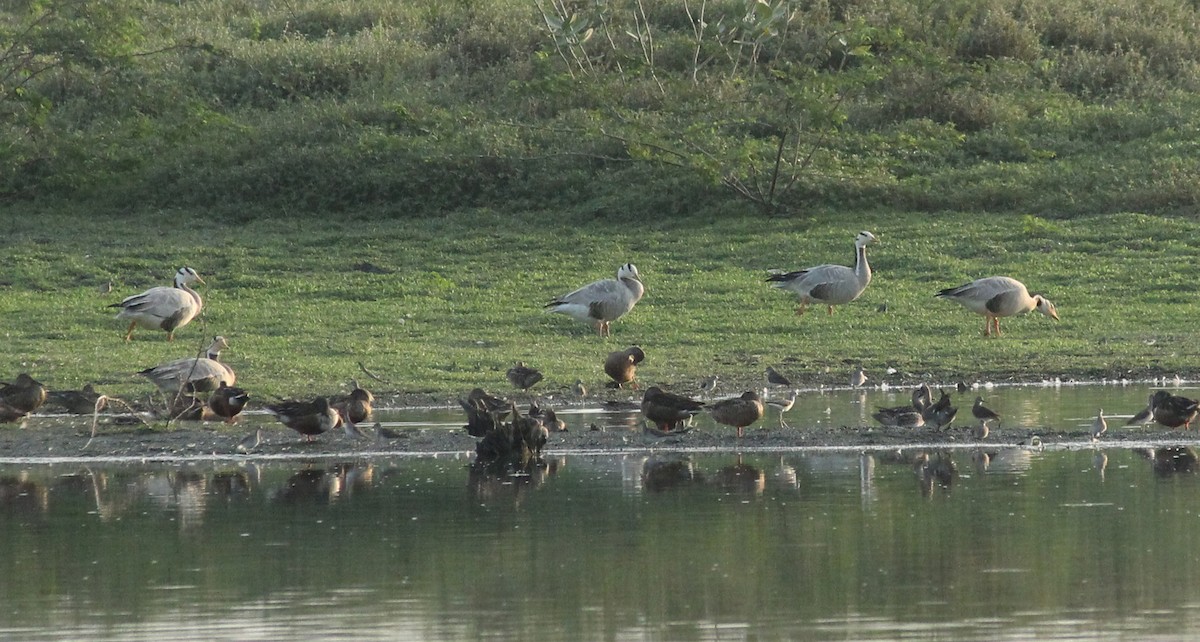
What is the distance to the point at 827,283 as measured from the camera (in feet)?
72.7

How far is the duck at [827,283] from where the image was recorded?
22.2 meters

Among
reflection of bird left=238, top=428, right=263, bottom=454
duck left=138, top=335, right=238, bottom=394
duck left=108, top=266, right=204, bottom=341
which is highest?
duck left=108, top=266, right=204, bottom=341

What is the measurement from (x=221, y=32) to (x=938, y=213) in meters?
17.7

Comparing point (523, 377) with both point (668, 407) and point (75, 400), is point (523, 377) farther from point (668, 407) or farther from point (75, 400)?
point (75, 400)

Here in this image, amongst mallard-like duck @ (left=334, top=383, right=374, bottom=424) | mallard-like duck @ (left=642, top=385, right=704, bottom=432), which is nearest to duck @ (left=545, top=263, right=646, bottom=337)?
mallard-like duck @ (left=334, top=383, right=374, bottom=424)

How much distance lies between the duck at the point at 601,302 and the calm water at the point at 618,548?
295 inches

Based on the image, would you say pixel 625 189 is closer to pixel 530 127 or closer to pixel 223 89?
pixel 530 127

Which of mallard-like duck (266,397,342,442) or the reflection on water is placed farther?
mallard-like duck (266,397,342,442)

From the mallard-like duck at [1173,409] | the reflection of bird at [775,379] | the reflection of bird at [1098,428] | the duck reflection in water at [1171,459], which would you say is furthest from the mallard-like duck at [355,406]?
the mallard-like duck at [1173,409]

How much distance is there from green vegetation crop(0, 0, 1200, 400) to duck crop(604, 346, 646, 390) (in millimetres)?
454

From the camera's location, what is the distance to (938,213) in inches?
1089

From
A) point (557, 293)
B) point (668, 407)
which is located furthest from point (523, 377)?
point (557, 293)

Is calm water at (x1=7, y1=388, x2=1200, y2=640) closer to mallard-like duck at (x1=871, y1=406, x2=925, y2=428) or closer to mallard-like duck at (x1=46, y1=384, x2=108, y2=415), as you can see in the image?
mallard-like duck at (x1=871, y1=406, x2=925, y2=428)

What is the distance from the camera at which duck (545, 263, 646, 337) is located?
20906 millimetres
